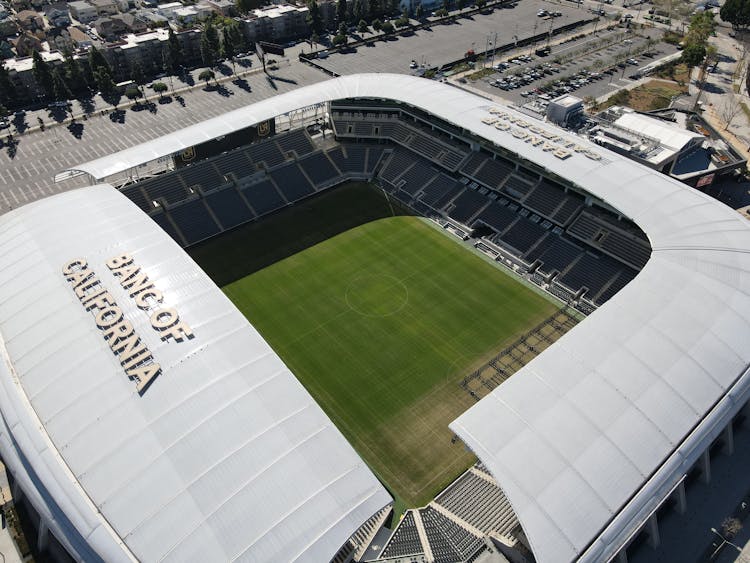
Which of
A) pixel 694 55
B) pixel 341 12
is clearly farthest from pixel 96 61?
pixel 694 55

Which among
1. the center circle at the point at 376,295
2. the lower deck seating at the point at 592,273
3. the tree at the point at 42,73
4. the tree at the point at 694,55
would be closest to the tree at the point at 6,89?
the tree at the point at 42,73

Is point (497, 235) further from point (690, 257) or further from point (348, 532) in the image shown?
point (348, 532)

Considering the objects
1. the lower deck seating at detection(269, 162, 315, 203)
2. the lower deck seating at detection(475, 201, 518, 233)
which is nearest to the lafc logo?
the lower deck seating at detection(269, 162, 315, 203)

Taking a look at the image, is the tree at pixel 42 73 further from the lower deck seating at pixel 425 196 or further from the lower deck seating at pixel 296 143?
the lower deck seating at pixel 296 143

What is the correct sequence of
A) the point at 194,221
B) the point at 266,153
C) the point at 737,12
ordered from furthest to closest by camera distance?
the point at 737,12
the point at 266,153
the point at 194,221

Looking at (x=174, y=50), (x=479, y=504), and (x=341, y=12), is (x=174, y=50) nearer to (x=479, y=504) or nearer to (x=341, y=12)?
(x=341, y=12)

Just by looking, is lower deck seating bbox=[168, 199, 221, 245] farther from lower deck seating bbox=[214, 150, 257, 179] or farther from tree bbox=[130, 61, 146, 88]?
tree bbox=[130, 61, 146, 88]
